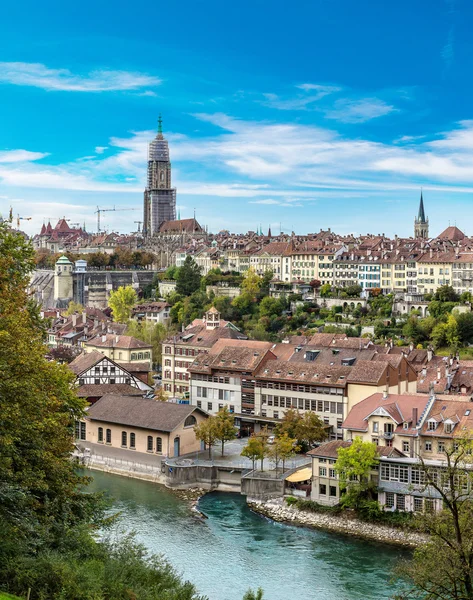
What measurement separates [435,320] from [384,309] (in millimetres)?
6963

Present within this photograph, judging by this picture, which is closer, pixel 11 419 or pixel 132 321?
pixel 11 419

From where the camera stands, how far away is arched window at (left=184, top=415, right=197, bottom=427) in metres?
33.4

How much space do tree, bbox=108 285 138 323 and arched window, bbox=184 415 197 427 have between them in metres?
32.2

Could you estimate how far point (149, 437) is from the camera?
33312 mm

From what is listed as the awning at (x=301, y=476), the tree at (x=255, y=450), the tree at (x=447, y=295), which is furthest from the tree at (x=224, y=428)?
the tree at (x=447, y=295)

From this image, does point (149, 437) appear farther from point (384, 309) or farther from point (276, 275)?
point (276, 275)

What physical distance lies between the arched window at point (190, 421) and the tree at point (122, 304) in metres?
32.2

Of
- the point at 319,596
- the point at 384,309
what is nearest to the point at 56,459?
the point at 319,596

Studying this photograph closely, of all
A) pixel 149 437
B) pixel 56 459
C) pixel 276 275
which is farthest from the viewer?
pixel 276 275

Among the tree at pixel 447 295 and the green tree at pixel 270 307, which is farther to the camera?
the green tree at pixel 270 307

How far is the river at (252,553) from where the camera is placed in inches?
844

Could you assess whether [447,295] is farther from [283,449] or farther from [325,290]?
[283,449]

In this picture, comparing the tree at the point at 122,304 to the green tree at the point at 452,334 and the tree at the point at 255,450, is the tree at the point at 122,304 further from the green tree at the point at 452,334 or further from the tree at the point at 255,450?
the tree at the point at 255,450

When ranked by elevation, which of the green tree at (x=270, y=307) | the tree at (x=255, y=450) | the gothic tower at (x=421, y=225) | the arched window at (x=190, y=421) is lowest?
the tree at (x=255, y=450)
